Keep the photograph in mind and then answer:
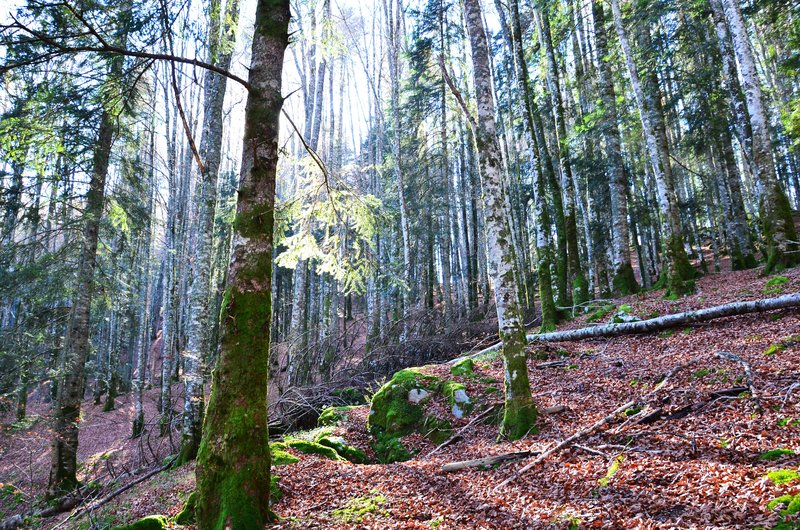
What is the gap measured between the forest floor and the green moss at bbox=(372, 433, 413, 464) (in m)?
0.16

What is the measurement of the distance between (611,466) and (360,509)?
7.82 ft

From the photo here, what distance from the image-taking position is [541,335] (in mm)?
9367

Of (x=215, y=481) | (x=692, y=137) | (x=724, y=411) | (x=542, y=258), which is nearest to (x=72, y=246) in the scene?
(x=215, y=481)

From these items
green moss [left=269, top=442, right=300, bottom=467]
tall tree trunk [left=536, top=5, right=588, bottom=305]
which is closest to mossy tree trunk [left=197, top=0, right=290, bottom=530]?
green moss [left=269, top=442, right=300, bottom=467]

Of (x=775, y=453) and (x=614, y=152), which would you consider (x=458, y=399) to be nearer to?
(x=775, y=453)

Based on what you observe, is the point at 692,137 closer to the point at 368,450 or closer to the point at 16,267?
the point at 368,450

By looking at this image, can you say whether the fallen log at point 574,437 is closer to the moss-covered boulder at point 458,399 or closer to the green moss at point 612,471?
the green moss at point 612,471

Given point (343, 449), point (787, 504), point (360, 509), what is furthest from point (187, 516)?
point (787, 504)

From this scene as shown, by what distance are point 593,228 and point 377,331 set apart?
439 inches

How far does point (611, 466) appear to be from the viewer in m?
3.84

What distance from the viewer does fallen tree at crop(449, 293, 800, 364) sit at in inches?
269

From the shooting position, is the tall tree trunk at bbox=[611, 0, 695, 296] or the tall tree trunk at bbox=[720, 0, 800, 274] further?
the tall tree trunk at bbox=[611, 0, 695, 296]

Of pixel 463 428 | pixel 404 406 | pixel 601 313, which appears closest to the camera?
pixel 463 428

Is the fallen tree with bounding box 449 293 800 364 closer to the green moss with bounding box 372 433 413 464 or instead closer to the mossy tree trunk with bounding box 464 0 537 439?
the mossy tree trunk with bounding box 464 0 537 439
